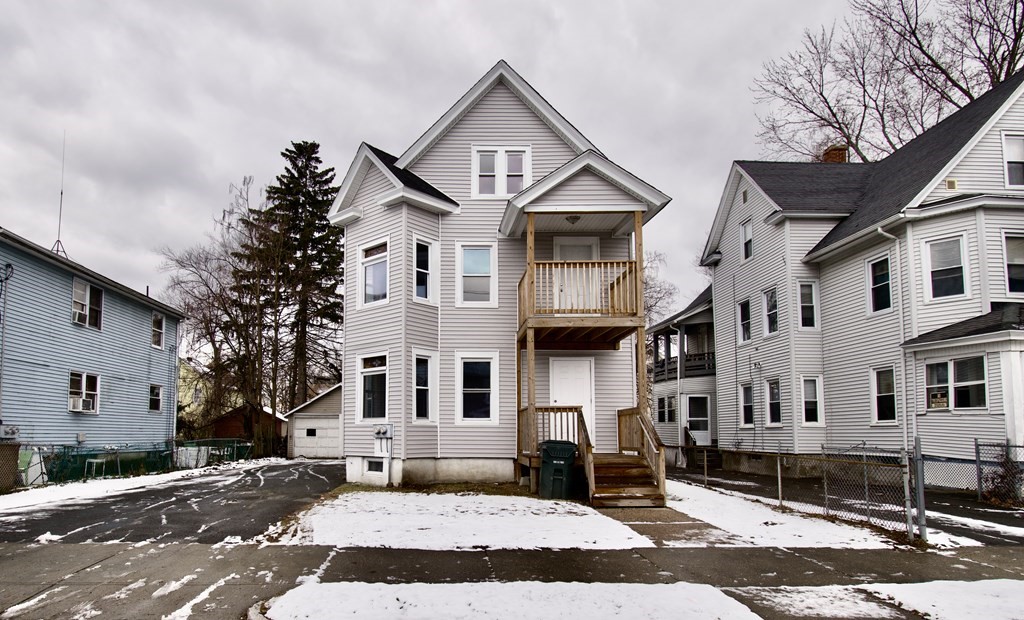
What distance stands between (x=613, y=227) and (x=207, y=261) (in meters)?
23.3

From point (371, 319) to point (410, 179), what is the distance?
3.61 meters

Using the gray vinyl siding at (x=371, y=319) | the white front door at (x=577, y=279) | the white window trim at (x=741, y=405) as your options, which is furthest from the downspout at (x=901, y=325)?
the gray vinyl siding at (x=371, y=319)

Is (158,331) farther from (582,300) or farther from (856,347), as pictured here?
(856,347)

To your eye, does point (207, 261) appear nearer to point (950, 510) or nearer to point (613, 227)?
point (613, 227)

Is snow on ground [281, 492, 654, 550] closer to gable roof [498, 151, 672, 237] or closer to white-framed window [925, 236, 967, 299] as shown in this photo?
gable roof [498, 151, 672, 237]

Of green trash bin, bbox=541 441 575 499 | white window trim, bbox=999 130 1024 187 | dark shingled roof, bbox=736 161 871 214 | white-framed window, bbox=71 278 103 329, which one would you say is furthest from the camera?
dark shingled roof, bbox=736 161 871 214

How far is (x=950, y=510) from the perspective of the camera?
12750mm

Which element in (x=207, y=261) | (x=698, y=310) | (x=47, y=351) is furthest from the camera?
(x=207, y=261)

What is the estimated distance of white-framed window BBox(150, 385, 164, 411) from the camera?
2636 cm

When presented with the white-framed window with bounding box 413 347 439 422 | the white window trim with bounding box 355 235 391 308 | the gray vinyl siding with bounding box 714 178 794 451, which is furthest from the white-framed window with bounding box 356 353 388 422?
the gray vinyl siding with bounding box 714 178 794 451

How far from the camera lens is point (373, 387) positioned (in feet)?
56.1

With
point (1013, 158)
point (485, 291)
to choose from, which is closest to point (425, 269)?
point (485, 291)

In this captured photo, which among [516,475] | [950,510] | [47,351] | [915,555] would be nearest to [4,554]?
[516,475]

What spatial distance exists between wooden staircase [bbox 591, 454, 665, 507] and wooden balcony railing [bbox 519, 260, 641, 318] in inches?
124
